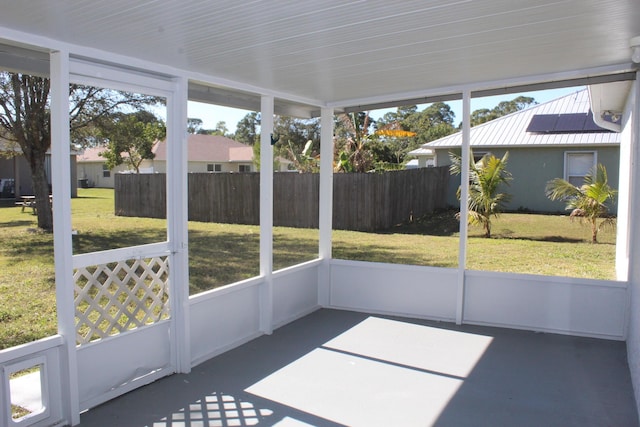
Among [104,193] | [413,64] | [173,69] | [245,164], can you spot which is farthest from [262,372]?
[245,164]

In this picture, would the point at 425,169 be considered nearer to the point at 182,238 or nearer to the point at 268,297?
the point at 268,297

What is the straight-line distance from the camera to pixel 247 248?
9.50m

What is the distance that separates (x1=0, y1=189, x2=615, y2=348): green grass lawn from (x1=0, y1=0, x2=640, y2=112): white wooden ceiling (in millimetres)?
1724

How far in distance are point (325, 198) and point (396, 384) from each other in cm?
271

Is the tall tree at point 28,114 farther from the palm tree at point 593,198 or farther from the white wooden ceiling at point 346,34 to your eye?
the palm tree at point 593,198

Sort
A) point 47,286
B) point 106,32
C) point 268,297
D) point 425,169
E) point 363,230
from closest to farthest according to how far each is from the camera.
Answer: point 106,32, point 268,297, point 47,286, point 363,230, point 425,169

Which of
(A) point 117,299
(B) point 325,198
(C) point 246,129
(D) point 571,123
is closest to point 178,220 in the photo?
(A) point 117,299

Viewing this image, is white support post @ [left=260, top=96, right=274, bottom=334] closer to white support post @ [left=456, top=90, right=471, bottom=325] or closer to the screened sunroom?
the screened sunroom

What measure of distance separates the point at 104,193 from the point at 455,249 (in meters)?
6.67

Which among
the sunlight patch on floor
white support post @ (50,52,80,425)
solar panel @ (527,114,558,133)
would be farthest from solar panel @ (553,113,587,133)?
white support post @ (50,52,80,425)

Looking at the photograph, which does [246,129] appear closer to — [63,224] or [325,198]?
[325,198]

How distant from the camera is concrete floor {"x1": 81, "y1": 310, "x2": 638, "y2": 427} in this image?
3041 mm

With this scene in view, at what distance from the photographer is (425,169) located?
1284cm

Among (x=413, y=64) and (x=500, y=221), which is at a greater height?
(x=413, y=64)
